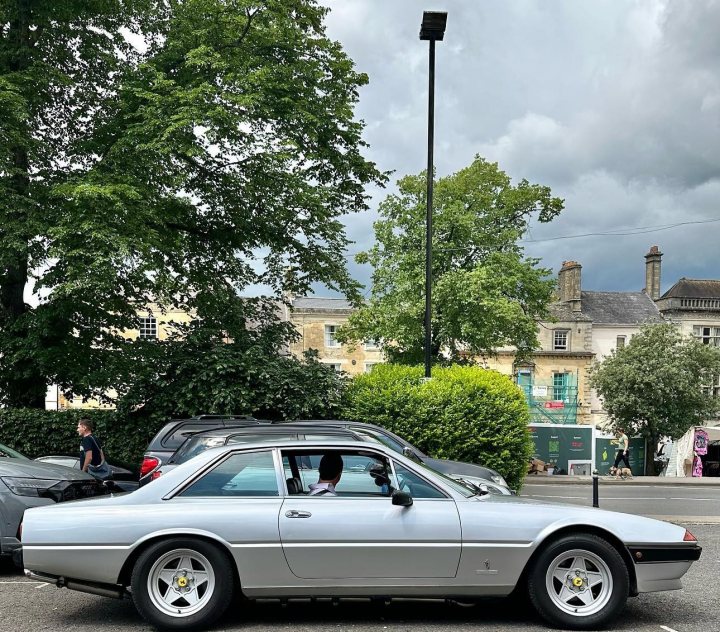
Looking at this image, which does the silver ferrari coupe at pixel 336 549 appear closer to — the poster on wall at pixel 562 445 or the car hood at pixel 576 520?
the car hood at pixel 576 520

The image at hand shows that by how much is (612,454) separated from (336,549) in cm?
3336

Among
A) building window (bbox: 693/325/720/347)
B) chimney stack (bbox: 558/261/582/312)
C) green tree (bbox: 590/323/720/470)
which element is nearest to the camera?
green tree (bbox: 590/323/720/470)

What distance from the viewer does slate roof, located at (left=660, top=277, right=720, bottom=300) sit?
54.1 meters

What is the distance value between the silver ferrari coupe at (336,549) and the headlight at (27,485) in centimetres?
220

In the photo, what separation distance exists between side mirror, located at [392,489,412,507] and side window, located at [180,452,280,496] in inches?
36.4

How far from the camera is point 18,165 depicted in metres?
17.9

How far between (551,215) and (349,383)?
22871mm

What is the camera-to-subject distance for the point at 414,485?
20.0ft

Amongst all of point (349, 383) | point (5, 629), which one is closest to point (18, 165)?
point (349, 383)

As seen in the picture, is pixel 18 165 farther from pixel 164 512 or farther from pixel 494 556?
pixel 494 556

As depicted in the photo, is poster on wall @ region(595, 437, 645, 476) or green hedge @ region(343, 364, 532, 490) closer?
green hedge @ region(343, 364, 532, 490)

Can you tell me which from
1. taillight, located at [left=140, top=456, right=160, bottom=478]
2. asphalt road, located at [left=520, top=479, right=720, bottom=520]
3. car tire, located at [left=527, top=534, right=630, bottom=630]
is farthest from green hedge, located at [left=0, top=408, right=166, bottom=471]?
car tire, located at [left=527, top=534, right=630, bottom=630]

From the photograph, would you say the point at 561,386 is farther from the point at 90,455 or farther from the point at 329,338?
the point at 90,455

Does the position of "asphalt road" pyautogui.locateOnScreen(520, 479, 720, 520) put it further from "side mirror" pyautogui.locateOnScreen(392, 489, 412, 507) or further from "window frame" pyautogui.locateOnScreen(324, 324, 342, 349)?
"window frame" pyautogui.locateOnScreen(324, 324, 342, 349)
